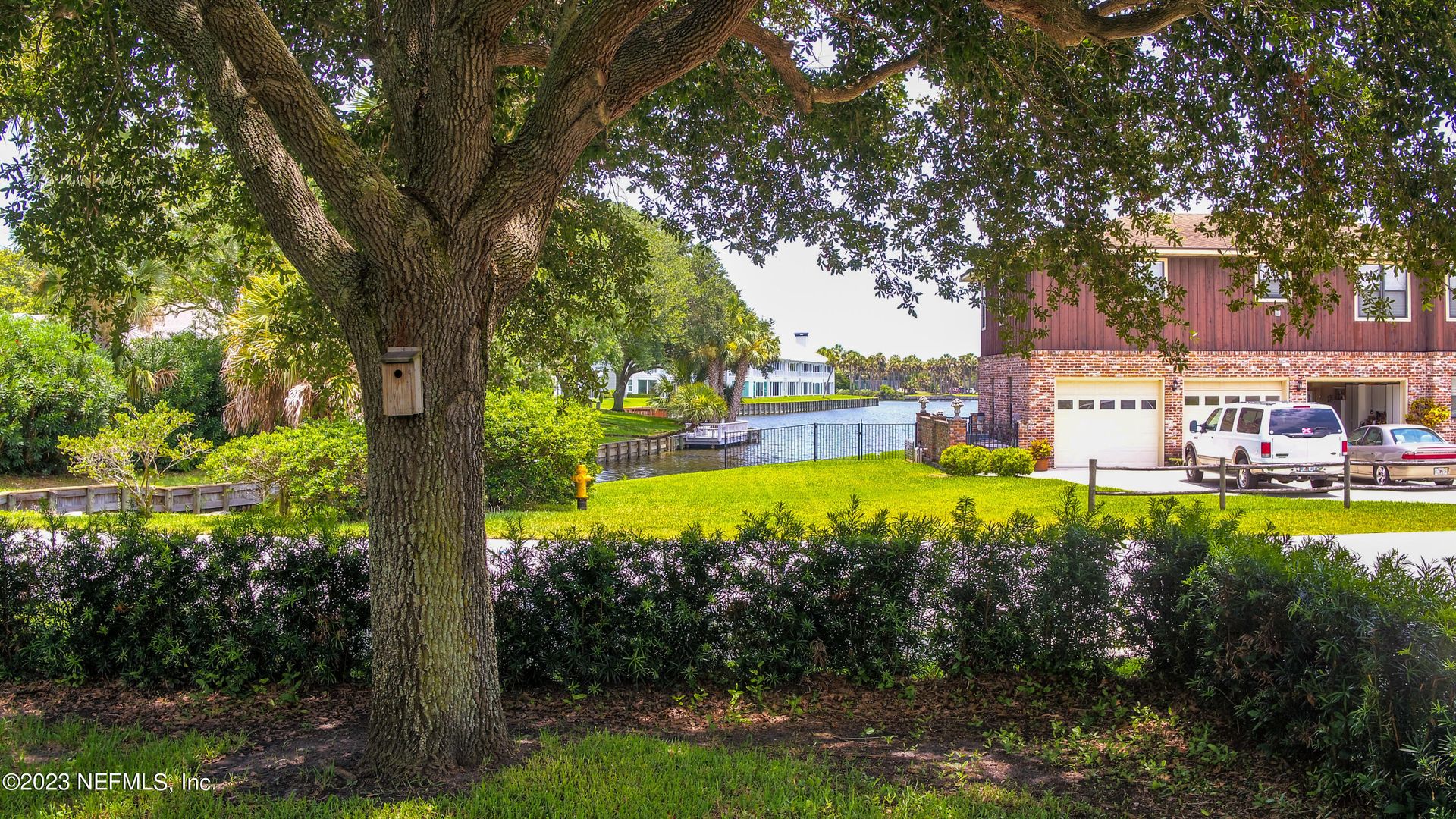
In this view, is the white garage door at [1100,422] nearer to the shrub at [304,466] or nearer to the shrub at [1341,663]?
the shrub at [304,466]

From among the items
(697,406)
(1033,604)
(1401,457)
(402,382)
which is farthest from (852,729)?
(697,406)

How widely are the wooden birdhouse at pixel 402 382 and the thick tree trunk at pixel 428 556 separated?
3.2 inches

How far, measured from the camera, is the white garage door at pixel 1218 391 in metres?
23.0

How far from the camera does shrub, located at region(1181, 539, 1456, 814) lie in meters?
3.20

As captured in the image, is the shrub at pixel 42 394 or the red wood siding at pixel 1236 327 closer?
the shrub at pixel 42 394

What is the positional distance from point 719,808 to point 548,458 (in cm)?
1273

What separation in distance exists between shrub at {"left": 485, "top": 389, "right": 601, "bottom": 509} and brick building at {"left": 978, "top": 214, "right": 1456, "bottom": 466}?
12.3 meters

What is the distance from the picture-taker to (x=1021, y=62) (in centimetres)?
671

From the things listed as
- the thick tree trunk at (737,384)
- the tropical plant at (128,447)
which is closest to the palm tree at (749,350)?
the thick tree trunk at (737,384)

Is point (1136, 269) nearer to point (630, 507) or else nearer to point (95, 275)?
point (95, 275)

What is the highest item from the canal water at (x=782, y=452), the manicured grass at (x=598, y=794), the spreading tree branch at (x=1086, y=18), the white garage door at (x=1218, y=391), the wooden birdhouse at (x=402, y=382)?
the spreading tree branch at (x=1086, y=18)

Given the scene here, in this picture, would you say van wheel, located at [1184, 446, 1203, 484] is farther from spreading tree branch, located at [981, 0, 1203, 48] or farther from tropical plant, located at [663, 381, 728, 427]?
tropical plant, located at [663, 381, 728, 427]

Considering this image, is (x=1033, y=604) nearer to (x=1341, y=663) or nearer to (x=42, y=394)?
(x=1341, y=663)

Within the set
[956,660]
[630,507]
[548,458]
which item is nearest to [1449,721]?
[956,660]
